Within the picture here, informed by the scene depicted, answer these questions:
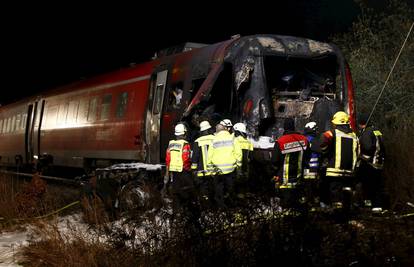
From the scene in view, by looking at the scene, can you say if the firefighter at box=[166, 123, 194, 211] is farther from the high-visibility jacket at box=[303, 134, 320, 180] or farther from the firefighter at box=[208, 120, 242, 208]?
the high-visibility jacket at box=[303, 134, 320, 180]

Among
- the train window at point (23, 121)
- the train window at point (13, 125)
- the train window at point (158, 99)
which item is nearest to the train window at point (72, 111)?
the train window at point (158, 99)

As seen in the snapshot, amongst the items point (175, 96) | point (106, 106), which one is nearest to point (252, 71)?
point (175, 96)

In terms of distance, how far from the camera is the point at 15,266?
6.20 metres

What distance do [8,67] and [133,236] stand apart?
43.4m

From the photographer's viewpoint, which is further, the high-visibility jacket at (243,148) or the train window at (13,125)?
the train window at (13,125)

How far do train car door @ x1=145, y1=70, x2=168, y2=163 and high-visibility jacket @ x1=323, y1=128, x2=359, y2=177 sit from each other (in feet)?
12.7

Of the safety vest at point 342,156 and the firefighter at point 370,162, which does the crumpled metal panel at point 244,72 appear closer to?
the safety vest at point 342,156

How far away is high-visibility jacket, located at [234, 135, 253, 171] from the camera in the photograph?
26.2ft

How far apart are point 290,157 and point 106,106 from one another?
6.81 meters

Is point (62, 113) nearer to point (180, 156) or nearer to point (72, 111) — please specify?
point (72, 111)

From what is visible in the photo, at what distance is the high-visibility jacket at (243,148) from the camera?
7.98m

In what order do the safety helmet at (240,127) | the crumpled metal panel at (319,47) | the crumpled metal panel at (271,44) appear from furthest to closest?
the crumpled metal panel at (319,47), the crumpled metal panel at (271,44), the safety helmet at (240,127)

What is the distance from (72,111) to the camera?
15422 millimetres

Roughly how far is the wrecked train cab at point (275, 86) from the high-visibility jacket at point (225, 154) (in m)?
0.74
